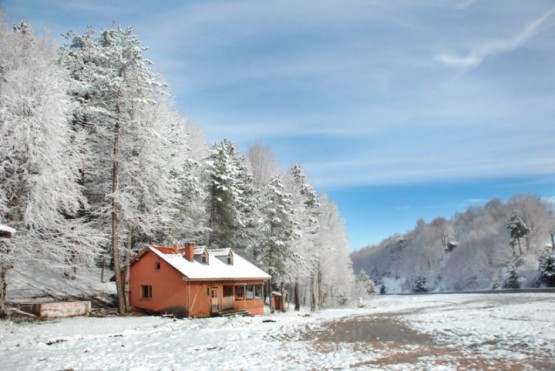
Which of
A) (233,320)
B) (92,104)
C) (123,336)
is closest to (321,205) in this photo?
(233,320)

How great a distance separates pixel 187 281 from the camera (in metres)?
29.6

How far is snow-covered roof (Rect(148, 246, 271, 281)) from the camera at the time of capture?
30609 mm

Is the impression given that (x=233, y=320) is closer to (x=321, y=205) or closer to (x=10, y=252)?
(x=10, y=252)

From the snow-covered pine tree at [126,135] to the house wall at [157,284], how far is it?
362cm

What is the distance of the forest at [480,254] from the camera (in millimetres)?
71375

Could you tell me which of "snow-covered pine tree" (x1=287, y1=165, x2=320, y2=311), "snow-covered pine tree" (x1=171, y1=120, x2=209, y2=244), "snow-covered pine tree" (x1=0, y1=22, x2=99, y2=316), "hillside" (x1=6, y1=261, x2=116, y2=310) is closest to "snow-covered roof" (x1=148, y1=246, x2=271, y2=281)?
"snow-covered pine tree" (x1=171, y1=120, x2=209, y2=244)

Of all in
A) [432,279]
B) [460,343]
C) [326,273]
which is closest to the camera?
[460,343]

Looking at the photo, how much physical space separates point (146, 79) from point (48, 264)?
12550 mm

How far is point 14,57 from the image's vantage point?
22016 mm

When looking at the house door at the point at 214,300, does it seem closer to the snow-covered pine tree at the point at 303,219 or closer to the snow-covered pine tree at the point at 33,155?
the snow-covered pine tree at the point at 303,219

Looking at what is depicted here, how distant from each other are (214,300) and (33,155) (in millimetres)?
17248

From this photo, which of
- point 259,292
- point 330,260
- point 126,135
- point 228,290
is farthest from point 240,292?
point 126,135

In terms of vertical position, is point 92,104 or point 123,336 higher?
point 92,104

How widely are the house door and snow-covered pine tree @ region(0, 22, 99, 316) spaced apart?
11606mm
